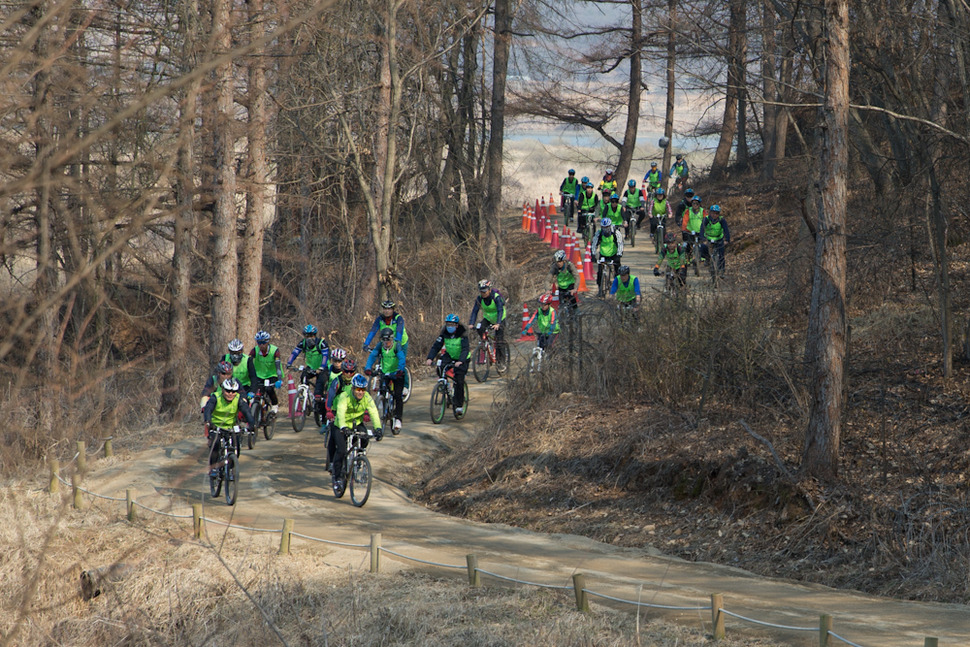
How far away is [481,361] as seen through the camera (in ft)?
65.3

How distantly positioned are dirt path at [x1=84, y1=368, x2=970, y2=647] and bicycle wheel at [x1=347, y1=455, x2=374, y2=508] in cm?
17

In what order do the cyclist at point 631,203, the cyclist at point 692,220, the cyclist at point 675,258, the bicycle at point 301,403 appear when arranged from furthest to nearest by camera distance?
the cyclist at point 631,203, the cyclist at point 692,220, the cyclist at point 675,258, the bicycle at point 301,403

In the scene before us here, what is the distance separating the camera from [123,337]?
3105cm

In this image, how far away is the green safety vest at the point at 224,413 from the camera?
13000mm

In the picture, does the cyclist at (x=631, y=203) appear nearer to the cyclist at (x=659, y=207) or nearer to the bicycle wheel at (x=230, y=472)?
the cyclist at (x=659, y=207)

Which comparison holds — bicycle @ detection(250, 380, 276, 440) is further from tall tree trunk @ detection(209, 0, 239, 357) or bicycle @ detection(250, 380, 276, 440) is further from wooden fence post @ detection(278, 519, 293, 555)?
wooden fence post @ detection(278, 519, 293, 555)

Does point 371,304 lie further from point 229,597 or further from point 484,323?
point 229,597

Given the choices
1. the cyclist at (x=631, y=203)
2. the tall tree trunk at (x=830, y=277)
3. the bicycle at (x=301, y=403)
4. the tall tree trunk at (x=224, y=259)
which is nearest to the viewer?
the tall tree trunk at (x=830, y=277)

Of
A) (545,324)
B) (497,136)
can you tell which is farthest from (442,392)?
(497,136)

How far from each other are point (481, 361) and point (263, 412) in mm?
5159

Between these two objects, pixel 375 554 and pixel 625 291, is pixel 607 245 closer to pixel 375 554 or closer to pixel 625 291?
pixel 625 291

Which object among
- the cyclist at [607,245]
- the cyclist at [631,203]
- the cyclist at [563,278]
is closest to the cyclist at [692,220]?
the cyclist at [607,245]

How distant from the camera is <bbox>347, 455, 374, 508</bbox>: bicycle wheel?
13375 mm

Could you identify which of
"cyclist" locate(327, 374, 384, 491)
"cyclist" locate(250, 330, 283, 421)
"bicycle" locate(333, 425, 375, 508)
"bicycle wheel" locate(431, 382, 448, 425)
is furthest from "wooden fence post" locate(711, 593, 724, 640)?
"cyclist" locate(250, 330, 283, 421)
